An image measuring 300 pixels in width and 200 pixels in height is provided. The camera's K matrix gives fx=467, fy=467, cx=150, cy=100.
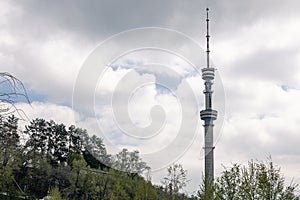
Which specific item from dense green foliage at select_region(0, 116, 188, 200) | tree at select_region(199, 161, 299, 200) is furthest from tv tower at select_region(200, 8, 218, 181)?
tree at select_region(199, 161, 299, 200)

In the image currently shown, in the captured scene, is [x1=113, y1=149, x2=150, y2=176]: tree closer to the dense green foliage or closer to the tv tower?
the dense green foliage

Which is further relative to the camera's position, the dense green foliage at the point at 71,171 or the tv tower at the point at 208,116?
the tv tower at the point at 208,116

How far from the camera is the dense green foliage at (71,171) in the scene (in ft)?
139

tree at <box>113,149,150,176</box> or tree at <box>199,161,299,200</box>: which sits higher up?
tree at <box>113,149,150,176</box>

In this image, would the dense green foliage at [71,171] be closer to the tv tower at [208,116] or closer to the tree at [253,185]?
the tree at [253,185]

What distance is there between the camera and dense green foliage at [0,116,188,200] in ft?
139

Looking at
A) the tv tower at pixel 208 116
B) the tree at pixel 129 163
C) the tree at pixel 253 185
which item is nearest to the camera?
the tree at pixel 253 185

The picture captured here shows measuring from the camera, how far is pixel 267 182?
18.3 m

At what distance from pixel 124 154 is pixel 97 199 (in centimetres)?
1054

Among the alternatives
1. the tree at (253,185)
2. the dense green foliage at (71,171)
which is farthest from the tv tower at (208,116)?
the tree at (253,185)

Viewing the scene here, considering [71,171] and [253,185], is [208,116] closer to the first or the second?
[71,171]

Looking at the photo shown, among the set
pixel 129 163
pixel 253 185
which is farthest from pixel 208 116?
pixel 253 185

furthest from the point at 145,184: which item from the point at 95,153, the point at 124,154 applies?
the point at 95,153

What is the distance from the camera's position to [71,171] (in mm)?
52188
